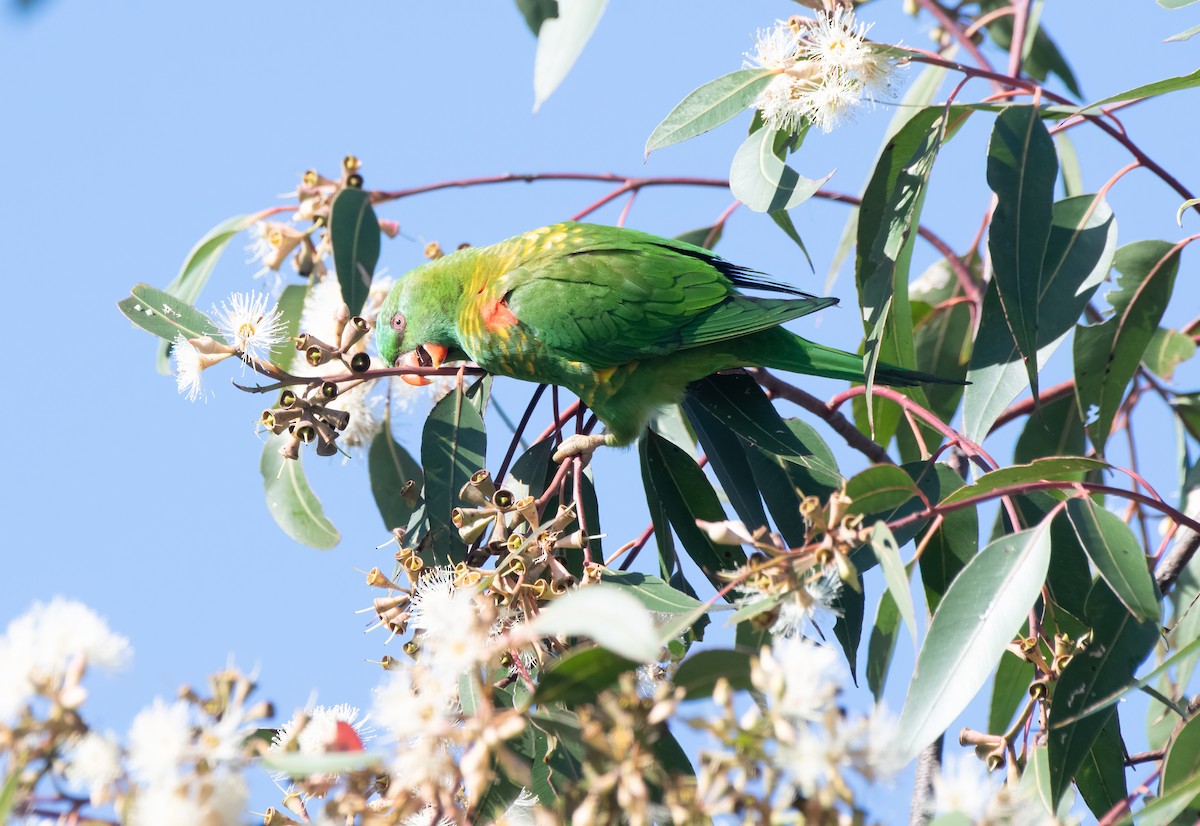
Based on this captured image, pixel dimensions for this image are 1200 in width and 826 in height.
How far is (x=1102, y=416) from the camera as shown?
8.25 feet

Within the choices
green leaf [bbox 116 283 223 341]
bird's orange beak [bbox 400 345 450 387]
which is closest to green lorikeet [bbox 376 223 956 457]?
bird's orange beak [bbox 400 345 450 387]

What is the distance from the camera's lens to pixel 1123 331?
260 centimetres

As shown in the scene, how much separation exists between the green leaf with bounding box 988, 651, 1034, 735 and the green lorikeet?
2.41 feet

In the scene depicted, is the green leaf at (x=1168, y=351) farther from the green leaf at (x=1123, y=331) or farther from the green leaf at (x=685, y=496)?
the green leaf at (x=685, y=496)

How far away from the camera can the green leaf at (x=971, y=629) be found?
170 cm

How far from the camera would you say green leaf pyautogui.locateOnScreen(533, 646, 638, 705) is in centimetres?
132

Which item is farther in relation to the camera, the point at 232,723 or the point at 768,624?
the point at 768,624

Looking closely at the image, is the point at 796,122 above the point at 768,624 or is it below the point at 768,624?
above

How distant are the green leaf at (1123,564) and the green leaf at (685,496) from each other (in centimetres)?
71

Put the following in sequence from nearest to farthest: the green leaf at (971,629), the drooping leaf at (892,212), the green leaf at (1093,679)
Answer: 1. the green leaf at (971,629)
2. the green leaf at (1093,679)
3. the drooping leaf at (892,212)

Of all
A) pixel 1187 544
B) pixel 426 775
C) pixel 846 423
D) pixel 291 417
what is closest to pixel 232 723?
pixel 426 775

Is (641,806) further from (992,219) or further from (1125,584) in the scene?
(992,219)

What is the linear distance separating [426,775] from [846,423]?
1.79 metres

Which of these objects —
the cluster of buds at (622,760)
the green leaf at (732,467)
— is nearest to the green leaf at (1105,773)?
the green leaf at (732,467)
